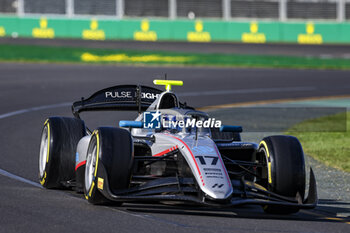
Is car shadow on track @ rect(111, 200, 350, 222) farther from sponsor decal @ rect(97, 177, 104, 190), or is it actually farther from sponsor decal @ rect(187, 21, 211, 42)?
sponsor decal @ rect(187, 21, 211, 42)

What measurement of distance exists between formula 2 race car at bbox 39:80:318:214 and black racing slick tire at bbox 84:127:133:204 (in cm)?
1

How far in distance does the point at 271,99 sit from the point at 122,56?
12543mm

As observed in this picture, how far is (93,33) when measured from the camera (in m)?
38.2

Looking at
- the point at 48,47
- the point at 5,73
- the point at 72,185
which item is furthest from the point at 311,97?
the point at 72,185

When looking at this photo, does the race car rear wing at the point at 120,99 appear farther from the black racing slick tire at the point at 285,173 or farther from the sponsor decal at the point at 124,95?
the black racing slick tire at the point at 285,173

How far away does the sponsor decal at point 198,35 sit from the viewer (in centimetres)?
3903

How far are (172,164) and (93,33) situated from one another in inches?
1186

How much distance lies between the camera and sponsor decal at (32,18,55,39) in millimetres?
37469

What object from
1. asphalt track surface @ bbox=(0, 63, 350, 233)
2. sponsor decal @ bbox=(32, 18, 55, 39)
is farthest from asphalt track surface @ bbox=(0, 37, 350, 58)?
asphalt track surface @ bbox=(0, 63, 350, 233)

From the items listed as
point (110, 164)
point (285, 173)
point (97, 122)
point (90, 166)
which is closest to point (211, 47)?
point (97, 122)

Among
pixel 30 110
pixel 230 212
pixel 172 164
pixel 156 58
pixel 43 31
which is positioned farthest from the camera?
pixel 43 31

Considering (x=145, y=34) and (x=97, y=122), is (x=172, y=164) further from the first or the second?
(x=145, y=34)

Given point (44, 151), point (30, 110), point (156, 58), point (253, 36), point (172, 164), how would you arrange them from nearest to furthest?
point (172, 164), point (44, 151), point (30, 110), point (156, 58), point (253, 36)

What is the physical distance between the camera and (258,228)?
25.2 ft
